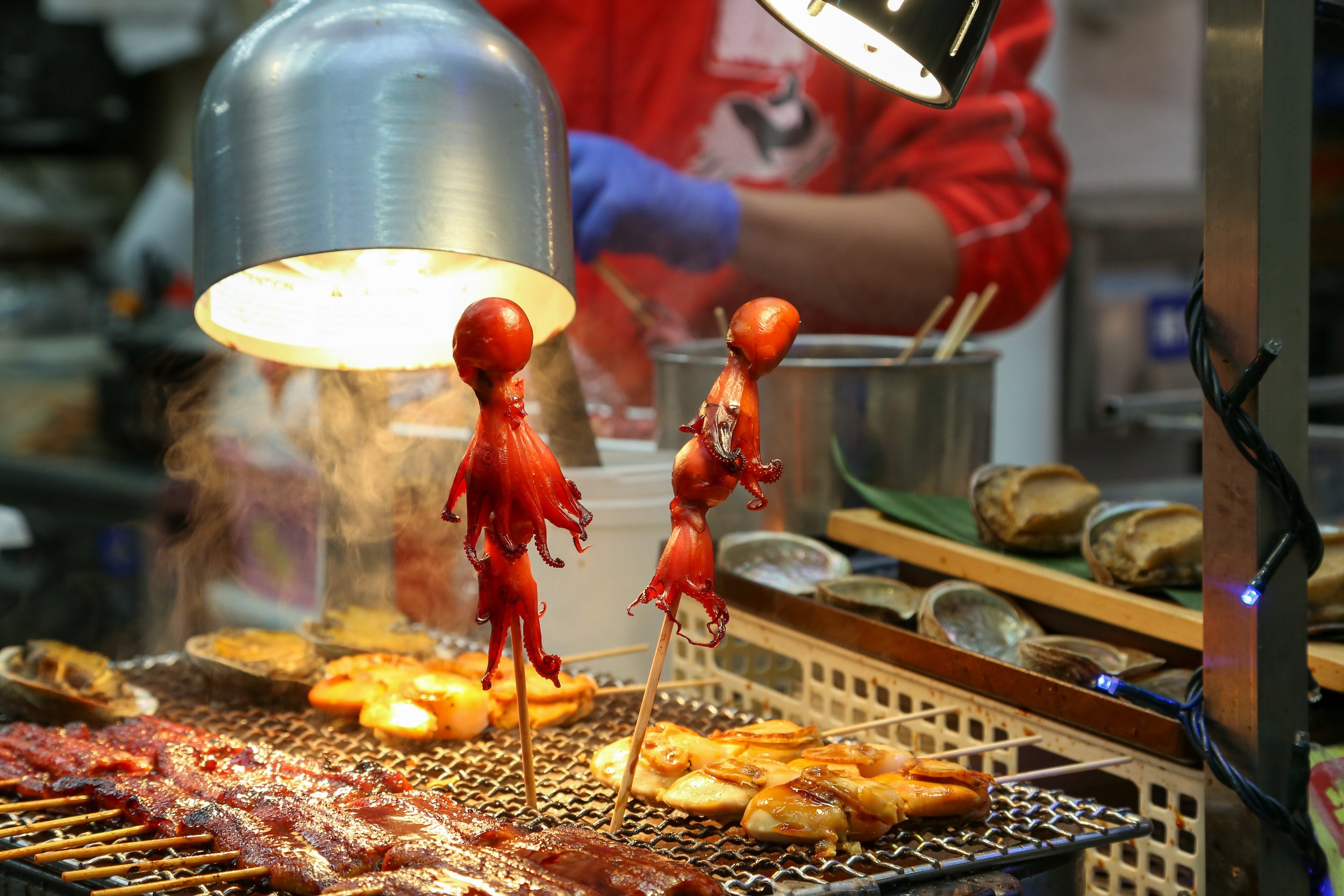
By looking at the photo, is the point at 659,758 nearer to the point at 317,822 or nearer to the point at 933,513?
the point at 317,822

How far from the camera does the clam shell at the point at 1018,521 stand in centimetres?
236

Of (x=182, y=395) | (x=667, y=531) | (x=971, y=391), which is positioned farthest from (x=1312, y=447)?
(x=182, y=395)

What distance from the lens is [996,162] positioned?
4.20 meters

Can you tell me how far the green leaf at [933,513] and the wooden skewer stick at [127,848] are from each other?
4.87 ft

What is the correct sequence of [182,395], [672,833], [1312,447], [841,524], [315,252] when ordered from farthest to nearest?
1. [1312,447]
2. [182,395]
3. [841,524]
4. [672,833]
5. [315,252]

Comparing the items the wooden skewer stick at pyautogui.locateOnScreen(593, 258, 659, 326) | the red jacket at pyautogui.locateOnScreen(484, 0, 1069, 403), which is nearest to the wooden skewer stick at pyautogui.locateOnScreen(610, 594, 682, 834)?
the wooden skewer stick at pyautogui.locateOnScreen(593, 258, 659, 326)

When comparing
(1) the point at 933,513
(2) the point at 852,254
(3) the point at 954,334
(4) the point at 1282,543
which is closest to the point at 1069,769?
(4) the point at 1282,543

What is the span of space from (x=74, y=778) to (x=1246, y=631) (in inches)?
67.2

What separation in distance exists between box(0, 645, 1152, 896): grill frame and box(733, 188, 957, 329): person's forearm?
5.72 feet

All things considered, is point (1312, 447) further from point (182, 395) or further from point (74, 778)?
point (74, 778)

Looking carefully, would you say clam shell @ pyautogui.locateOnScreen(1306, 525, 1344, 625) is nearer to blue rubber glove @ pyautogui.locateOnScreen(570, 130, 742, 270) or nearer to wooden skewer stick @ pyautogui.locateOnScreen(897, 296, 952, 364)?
wooden skewer stick @ pyautogui.locateOnScreen(897, 296, 952, 364)

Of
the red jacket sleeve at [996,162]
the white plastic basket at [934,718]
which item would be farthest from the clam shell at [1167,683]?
the red jacket sleeve at [996,162]

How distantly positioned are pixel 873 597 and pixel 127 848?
1.39 meters

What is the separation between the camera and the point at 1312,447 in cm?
422
